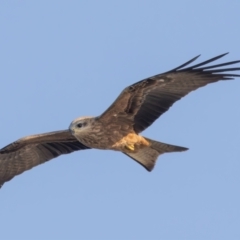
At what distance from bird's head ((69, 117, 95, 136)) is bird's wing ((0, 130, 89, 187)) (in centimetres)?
128

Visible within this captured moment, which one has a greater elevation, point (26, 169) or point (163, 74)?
point (163, 74)

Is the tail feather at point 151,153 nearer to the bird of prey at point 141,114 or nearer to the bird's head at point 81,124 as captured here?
the bird of prey at point 141,114

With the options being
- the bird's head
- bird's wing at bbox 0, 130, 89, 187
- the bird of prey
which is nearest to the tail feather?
the bird of prey

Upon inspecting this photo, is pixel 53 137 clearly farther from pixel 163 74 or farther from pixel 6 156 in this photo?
pixel 163 74

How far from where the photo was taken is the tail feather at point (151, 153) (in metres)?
18.4

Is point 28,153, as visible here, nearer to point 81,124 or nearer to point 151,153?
point 81,124

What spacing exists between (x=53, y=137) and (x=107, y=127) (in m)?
1.41

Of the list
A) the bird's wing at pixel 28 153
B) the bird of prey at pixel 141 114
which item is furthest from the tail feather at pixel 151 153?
the bird's wing at pixel 28 153

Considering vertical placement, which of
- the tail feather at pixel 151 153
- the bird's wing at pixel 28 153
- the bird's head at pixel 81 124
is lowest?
the tail feather at pixel 151 153

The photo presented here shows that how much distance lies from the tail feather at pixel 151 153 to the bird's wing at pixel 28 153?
1.23 m

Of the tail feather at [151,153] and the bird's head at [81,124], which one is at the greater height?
the bird's head at [81,124]

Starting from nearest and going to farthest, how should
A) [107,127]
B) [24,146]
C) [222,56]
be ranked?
[222,56] < [107,127] < [24,146]

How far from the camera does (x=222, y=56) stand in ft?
55.2

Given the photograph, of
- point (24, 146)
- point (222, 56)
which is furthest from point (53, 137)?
point (222, 56)
